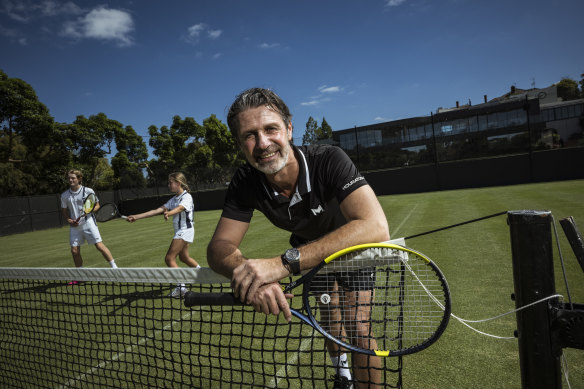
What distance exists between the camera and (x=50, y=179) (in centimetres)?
2877

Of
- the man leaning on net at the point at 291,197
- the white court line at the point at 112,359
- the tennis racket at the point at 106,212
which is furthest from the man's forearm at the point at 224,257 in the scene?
the tennis racket at the point at 106,212

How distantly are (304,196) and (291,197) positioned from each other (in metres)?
0.10

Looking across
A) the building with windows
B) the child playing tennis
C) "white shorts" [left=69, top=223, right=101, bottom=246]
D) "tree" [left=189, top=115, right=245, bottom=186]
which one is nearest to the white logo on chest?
the child playing tennis

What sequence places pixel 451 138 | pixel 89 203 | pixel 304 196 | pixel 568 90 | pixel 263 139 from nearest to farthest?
pixel 263 139 < pixel 304 196 < pixel 89 203 < pixel 451 138 < pixel 568 90

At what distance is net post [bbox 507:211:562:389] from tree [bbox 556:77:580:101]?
279 feet

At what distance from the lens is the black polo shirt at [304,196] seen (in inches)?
87.4

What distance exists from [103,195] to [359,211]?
100ft

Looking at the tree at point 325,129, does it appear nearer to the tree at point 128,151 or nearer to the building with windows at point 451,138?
the tree at point 128,151

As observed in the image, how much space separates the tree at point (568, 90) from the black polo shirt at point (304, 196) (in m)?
84.5

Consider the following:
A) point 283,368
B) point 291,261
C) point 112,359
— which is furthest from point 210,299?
point 112,359

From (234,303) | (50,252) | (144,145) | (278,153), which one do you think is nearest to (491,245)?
(278,153)

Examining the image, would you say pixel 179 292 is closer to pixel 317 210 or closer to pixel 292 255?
pixel 317 210

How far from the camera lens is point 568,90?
6506cm

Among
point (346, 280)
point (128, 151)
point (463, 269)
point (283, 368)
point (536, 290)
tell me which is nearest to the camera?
point (536, 290)
